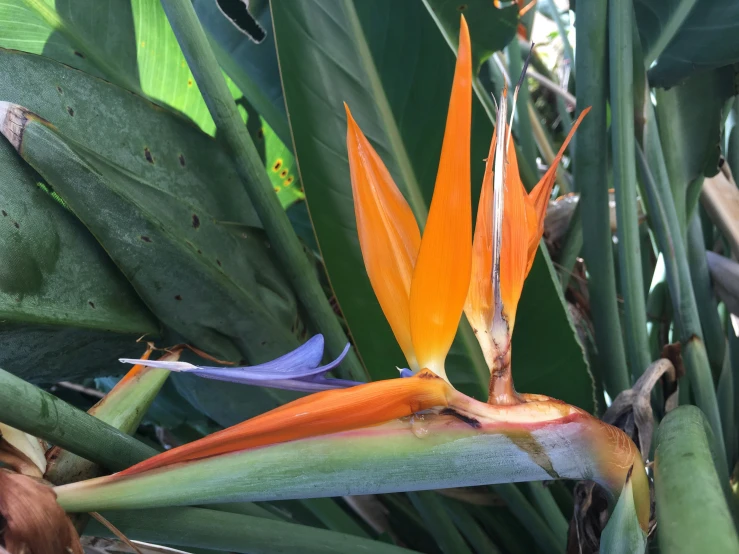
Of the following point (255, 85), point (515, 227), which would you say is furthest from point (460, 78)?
point (255, 85)

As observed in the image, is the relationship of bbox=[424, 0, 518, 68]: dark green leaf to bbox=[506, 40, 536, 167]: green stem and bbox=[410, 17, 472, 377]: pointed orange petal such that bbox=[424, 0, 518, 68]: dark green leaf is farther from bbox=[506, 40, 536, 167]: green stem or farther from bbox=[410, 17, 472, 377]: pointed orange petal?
bbox=[410, 17, 472, 377]: pointed orange petal

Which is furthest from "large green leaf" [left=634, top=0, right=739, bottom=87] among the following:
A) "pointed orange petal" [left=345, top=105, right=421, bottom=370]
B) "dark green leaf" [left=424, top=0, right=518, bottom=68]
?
"pointed orange petal" [left=345, top=105, right=421, bottom=370]

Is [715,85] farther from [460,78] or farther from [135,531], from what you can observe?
[135,531]

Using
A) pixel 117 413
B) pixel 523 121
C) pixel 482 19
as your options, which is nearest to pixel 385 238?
pixel 117 413

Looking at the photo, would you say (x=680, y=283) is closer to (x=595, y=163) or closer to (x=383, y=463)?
(x=595, y=163)

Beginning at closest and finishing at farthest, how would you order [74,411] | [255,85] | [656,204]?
1. [74,411]
2. [656,204]
3. [255,85]
